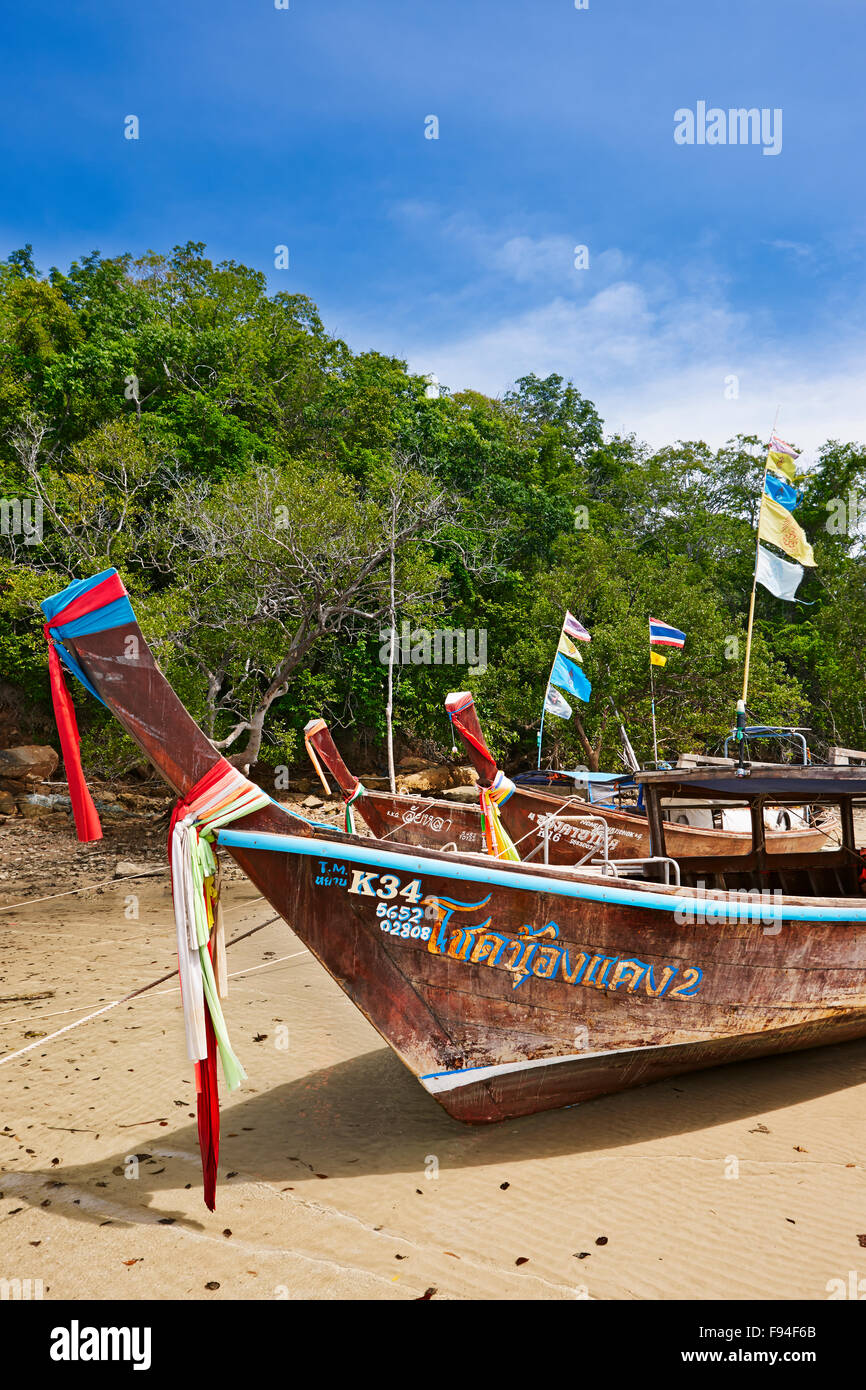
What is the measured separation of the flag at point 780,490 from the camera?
8719 mm

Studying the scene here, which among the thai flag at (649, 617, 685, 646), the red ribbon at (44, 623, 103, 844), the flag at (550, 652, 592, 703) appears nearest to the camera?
the red ribbon at (44, 623, 103, 844)

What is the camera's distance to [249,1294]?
12.2 ft

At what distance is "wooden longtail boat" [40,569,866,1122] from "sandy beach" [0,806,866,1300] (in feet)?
1.50

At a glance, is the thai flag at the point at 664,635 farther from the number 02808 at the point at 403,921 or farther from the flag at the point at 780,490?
the number 02808 at the point at 403,921

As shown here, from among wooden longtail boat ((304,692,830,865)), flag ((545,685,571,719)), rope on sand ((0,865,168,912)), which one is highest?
flag ((545,685,571,719))

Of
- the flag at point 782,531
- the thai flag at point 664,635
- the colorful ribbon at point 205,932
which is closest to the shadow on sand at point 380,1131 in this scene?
the colorful ribbon at point 205,932

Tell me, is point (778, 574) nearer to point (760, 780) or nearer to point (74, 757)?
point (760, 780)

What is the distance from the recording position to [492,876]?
4859 millimetres

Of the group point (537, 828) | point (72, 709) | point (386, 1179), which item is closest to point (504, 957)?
point (386, 1179)

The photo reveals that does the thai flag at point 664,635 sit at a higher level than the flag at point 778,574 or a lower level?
lower

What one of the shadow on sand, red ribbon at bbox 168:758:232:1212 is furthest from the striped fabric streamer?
red ribbon at bbox 168:758:232:1212

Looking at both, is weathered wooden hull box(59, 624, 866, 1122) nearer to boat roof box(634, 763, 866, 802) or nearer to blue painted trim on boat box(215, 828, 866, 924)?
blue painted trim on boat box(215, 828, 866, 924)

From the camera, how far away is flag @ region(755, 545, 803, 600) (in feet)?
27.1

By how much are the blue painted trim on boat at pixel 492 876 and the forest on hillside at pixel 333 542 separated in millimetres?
12263
